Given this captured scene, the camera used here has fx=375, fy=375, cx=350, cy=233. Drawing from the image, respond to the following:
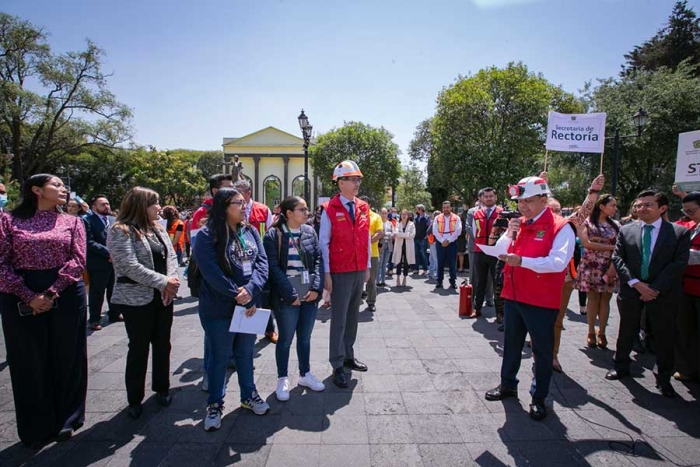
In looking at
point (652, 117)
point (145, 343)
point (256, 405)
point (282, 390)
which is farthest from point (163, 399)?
point (652, 117)

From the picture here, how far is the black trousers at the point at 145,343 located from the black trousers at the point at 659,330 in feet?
15.5

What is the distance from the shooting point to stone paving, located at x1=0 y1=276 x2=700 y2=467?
2.73 meters

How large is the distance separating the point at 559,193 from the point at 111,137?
3983 centimetres

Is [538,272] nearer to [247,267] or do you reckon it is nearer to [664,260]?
[664,260]

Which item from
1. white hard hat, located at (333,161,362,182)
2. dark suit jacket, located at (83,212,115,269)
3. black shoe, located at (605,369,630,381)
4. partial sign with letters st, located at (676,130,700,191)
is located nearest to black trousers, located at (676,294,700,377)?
black shoe, located at (605,369,630,381)

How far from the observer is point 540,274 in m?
3.25

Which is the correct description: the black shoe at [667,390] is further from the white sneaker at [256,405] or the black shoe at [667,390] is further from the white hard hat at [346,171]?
Answer: the white sneaker at [256,405]

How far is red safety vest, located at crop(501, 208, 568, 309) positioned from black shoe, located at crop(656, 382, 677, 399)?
1.68 meters

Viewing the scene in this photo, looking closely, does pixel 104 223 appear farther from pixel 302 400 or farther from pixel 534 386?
pixel 534 386

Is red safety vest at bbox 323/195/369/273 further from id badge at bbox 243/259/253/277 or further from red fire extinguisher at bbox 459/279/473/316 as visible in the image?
red fire extinguisher at bbox 459/279/473/316

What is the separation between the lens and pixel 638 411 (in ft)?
11.2

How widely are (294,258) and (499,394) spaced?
7.79ft

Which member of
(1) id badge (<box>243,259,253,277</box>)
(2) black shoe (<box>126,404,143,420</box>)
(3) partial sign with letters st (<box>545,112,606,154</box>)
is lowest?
(2) black shoe (<box>126,404,143,420</box>)

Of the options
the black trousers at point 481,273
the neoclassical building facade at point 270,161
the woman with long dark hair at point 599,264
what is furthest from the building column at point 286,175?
the woman with long dark hair at point 599,264
